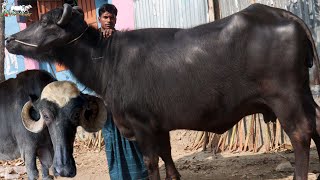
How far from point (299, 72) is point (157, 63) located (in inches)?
51.9

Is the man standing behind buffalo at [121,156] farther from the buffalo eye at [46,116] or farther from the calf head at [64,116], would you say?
the buffalo eye at [46,116]

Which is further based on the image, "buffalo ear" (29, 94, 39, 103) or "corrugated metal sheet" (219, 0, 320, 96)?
"corrugated metal sheet" (219, 0, 320, 96)

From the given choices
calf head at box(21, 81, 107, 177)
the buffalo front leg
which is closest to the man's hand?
calf head at box(21, 81, 107, 177)

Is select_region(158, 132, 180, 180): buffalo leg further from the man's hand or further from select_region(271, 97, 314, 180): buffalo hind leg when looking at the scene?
select_region(271, 97, 314, 180): buffalo hind leg

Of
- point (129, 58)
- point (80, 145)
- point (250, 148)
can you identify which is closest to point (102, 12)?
point (129, 58)

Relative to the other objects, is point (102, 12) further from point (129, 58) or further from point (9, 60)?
point (9, 60)

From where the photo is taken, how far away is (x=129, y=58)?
13.3 ft

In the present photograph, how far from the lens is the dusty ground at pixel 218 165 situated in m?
5.30

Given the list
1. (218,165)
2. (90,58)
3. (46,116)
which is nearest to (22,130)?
(46,116)

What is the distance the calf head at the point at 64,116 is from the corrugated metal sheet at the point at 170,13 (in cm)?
347

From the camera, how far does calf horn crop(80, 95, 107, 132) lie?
13.8ft

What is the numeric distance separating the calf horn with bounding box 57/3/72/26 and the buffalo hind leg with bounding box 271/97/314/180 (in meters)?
2.13

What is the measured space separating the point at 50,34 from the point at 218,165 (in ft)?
10.6

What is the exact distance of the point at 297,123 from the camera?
362cm
